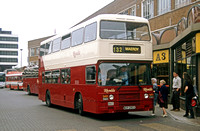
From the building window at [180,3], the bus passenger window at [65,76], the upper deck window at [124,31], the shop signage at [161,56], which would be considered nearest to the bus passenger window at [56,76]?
the bus passenger window at [65,76]

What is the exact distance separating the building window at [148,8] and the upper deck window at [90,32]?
16901 mm

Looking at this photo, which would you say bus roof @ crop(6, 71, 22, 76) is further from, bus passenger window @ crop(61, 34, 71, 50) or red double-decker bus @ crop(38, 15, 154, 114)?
red double-decker bus @ crop(38, 15, 154, 114)

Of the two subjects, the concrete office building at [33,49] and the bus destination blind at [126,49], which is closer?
the bus destination blind at [126,49]

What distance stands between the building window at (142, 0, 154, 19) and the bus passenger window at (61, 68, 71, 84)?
1525 cm

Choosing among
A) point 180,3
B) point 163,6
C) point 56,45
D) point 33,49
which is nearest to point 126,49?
point 56,45

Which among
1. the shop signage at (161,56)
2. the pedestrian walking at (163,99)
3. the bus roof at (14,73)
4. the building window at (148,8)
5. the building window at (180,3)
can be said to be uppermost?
the building window at (148,8)

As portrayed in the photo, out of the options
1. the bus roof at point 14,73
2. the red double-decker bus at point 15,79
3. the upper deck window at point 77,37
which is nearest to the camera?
the upper deck window at point 77,37

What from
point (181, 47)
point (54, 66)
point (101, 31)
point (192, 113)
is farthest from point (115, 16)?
point (181, 47)

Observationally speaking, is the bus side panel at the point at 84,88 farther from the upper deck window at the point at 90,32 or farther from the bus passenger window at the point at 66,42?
the bus passenger window at the point at 66,42

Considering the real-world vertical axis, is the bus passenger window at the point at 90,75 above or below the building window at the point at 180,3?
below

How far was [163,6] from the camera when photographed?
90.3 ft

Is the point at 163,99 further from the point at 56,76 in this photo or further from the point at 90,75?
the point at 56,76

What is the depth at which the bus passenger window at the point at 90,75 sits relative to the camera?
42.2ft

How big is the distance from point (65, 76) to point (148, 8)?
1642cm
